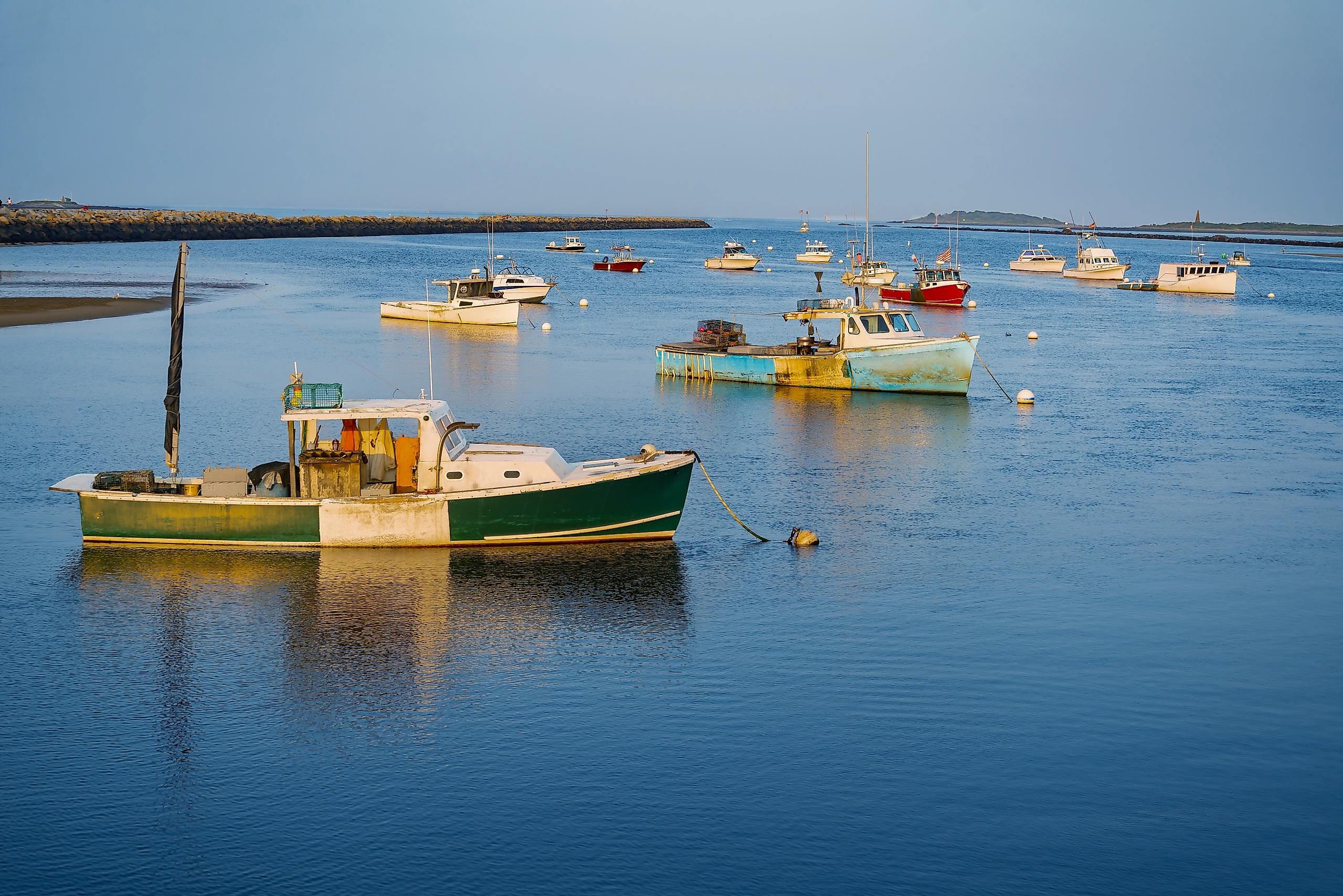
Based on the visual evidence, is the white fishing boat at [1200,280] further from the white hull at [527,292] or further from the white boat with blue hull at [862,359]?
the white boat with blue hull at [862,359]

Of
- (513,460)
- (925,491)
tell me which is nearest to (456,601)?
(513,460)

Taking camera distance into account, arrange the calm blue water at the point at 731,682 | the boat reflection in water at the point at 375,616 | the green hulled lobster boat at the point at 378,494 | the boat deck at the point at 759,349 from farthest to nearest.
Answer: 1. the boat deck at the point at 759,349
2. the green hulled lobster boat at the point at 378,494
3. the boat reflection in water at the point at 375,616
4. the calm blue water at the point at 731,682

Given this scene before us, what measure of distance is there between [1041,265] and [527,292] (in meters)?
65.3

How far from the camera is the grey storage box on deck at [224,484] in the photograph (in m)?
21.0

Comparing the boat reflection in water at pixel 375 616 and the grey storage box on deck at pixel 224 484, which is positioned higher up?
the grey storage box on deck at pixel 224 484

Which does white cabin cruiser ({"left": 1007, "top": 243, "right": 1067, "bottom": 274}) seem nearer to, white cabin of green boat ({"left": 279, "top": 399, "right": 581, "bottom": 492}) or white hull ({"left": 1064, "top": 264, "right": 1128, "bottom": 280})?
white hull ({"left": 1064, "top": 264, "right": 1128, "bottom": 280})

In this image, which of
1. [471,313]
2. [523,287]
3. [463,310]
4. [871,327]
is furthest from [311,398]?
[523,287]

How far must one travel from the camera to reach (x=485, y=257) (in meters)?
126

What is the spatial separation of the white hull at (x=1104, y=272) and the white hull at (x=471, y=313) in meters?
63.5

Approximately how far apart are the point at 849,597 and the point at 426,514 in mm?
6656

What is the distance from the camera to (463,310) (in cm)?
5991

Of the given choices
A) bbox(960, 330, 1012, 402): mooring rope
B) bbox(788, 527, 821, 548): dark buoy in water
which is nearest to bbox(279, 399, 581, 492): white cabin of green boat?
bbox(788, 527, 821, 548): dark buoy in water

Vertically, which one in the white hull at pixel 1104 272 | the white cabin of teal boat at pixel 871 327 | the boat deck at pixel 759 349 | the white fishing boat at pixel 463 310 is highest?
the white hull at pixel 1104 272

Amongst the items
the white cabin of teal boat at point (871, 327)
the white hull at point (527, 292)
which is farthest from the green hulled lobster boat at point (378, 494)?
the white hull at point (527, 292)
